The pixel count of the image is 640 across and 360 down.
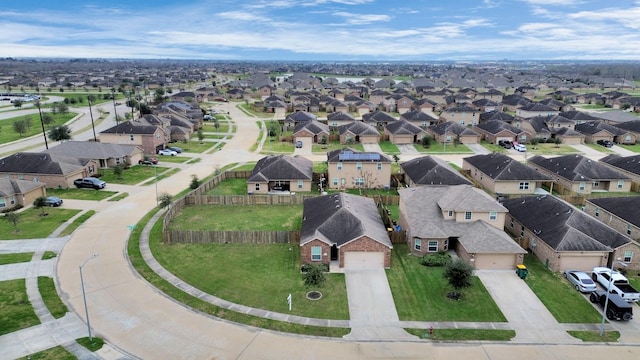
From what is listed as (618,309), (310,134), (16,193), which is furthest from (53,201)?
(618,309)

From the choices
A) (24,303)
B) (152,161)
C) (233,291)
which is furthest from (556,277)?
(152,161)

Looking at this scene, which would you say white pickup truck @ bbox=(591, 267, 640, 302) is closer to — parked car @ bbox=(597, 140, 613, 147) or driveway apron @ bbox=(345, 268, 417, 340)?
driveway apron @ bbox=(345, 268, 417, 340)

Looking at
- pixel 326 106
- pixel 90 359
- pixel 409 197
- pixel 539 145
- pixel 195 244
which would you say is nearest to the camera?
pixel 90 359

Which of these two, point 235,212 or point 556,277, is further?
point 235,212

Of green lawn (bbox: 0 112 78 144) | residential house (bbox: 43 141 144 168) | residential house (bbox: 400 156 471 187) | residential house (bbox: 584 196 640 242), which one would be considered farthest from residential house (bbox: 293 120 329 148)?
green lawn (bbox: 0 112 78 144)

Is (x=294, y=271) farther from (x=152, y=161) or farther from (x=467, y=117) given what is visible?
(x=467, y=117)

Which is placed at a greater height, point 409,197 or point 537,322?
point 409,197
